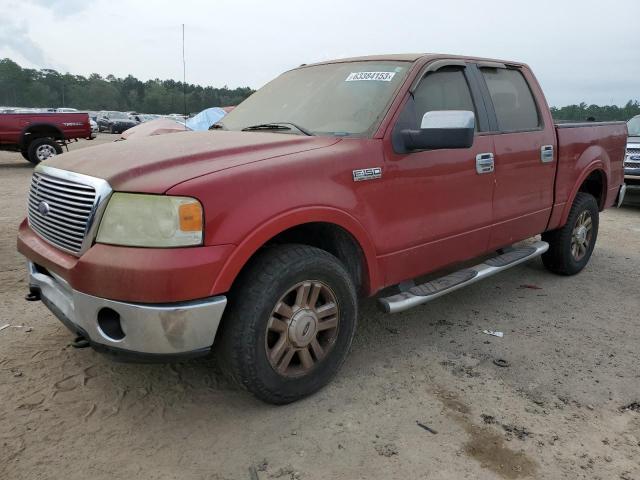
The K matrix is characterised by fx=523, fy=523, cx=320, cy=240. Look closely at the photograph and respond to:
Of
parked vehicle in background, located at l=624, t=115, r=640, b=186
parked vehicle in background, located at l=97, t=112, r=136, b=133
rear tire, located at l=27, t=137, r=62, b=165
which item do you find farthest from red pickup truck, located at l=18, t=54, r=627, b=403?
parked vehicle in background, located at l=97, t=112, r=136, b=133

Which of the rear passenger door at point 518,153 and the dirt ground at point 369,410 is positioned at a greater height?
the rear passenger door at point 518,153

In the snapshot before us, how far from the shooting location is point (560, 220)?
184 inches

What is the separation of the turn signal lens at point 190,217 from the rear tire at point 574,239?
3708 millimetres

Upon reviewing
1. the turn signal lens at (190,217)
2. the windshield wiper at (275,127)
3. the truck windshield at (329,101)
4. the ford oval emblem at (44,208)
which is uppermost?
the truck windshield at (329,101)

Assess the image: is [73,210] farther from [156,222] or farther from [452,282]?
[452,282]

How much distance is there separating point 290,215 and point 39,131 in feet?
42.2

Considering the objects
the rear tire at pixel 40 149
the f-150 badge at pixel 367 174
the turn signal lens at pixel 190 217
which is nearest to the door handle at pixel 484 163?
the f-150 badge at pixel 367 174

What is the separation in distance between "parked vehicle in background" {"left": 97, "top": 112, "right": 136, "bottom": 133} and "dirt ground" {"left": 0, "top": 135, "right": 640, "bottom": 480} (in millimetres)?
31713

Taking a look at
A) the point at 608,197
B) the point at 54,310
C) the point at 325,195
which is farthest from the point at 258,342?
the point at 608,197

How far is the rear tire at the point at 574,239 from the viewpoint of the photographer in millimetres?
4805

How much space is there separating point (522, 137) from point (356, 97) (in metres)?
1.51

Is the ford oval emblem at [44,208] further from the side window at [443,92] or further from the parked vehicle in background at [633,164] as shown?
the parked vehicle in background at [633,164]

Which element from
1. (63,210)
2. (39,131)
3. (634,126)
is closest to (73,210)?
(63,210)

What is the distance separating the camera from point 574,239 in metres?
4.96
